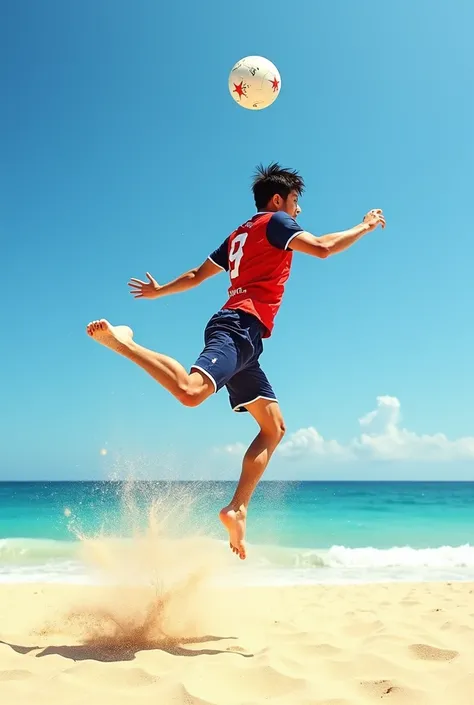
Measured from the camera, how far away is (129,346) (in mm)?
3338

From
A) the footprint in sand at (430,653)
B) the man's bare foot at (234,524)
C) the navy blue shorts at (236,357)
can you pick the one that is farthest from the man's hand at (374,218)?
the footprint in sand at (430,653)

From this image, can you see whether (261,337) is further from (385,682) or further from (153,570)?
(385,682)

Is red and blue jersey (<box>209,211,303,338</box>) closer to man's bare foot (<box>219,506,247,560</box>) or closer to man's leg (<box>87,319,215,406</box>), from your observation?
man's leg (<box>87,319,215,406</box>)

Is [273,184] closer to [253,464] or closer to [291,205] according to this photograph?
[291,205]

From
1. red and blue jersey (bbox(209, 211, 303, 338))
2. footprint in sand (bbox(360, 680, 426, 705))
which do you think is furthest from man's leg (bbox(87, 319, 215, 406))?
footprint in sand (bbox(360, 680, 426, 705))

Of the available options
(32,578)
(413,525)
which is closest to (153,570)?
(32,578)

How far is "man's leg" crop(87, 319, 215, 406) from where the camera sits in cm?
330

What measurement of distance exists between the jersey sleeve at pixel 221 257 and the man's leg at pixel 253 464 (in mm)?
1113

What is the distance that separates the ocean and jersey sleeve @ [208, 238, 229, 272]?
1.69 meters

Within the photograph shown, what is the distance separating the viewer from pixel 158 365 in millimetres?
3355

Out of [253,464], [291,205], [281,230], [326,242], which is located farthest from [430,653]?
[291,205]

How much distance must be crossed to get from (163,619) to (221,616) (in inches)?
25.0

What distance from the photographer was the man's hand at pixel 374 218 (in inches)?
157

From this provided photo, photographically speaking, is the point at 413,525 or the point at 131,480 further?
the point at 413,525
